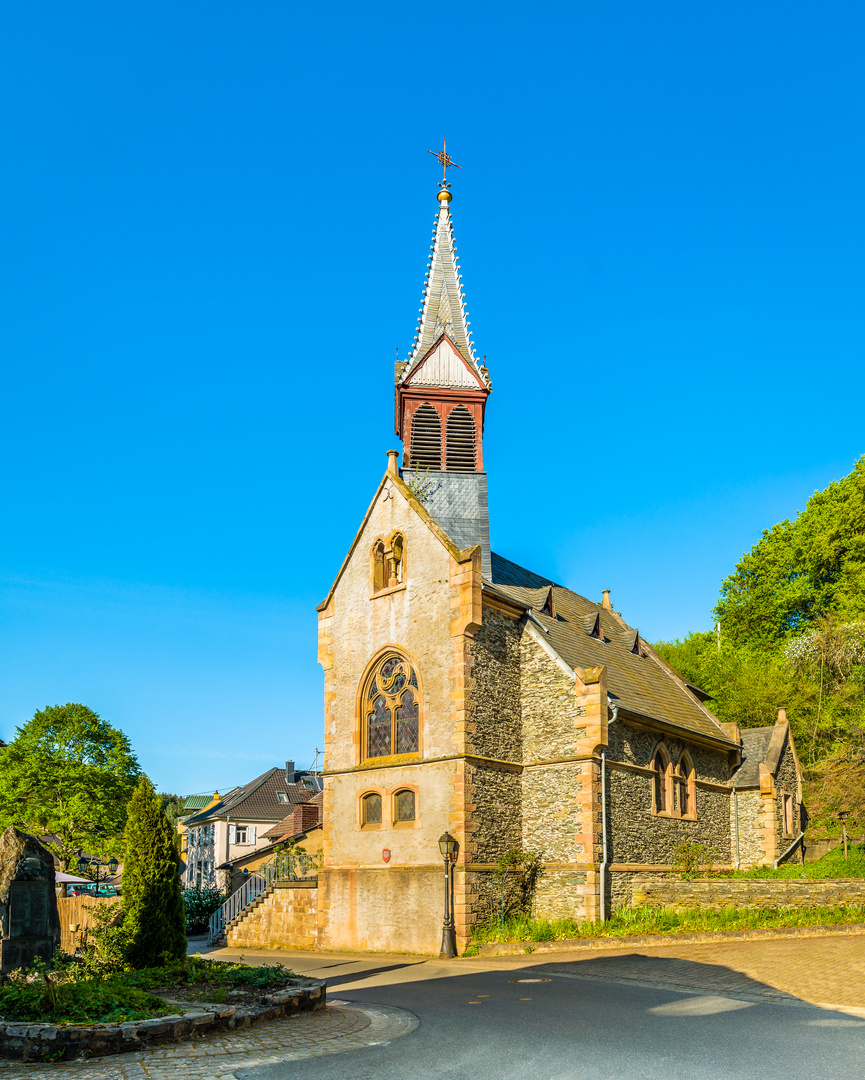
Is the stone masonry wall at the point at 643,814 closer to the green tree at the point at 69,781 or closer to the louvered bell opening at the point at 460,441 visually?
the louvered bell opening at the point at 460,441

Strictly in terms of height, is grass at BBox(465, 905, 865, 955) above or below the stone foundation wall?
above

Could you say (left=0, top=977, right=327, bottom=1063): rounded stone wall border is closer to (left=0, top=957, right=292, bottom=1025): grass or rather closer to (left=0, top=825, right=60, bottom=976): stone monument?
(left=0, top=957, right=292, bottom=1025): grass

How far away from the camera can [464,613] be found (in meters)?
23.7

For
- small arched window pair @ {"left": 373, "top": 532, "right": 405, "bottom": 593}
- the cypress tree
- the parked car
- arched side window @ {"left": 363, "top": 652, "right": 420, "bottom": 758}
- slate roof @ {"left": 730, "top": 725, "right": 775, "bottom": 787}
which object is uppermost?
small arched window pair @ {"left": 373, "top": 532, "right": 405, "bottom": 593}

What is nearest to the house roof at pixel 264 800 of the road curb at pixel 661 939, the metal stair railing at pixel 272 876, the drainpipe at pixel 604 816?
the metal stair railing at pixel 272 876

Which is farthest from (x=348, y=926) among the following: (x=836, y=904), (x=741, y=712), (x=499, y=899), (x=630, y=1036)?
(x=741, y=712)

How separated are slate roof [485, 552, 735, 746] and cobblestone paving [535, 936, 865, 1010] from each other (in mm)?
7847

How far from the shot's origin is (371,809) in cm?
2497

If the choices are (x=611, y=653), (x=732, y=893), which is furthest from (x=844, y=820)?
(x=732, y=893)

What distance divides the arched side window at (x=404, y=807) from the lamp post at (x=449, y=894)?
193 cm

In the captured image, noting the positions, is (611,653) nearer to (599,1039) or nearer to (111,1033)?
(599,1039)

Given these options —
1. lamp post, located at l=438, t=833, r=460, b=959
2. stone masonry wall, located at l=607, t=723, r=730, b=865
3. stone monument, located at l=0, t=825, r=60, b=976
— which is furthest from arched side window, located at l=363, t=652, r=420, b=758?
stone monument, located at l=0, t=825, r=60, b=976

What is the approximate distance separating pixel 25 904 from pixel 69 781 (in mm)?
32993

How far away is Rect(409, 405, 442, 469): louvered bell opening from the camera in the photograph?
29641 millimetres
